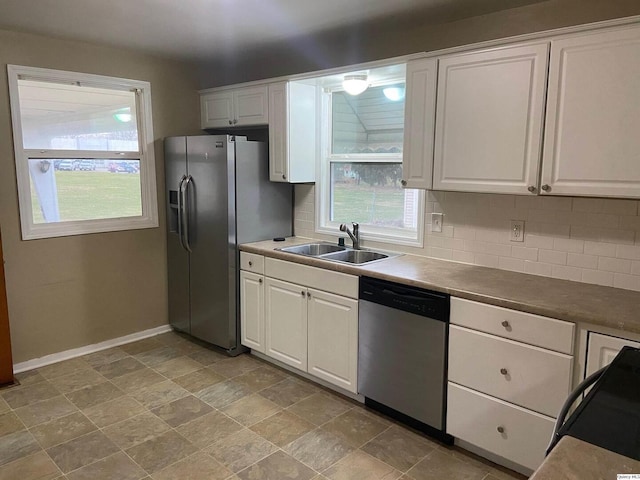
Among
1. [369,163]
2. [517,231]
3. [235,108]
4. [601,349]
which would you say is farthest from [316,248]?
[601,349]

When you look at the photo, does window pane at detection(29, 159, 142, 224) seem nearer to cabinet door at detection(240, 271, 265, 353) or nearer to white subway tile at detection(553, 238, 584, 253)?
cabinet door at detection(240, 271, 265, 353)

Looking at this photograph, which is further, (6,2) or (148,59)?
(148,59)

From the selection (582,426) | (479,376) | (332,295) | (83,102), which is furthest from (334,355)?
(83,102)

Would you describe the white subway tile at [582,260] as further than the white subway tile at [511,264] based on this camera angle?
No

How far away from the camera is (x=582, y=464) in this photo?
0.92m

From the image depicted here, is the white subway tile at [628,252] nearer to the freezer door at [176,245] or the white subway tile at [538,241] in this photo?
the white subway tile at [538,241]

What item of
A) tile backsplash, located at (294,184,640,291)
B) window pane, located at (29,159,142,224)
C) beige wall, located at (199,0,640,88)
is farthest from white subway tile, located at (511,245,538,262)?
window pane, located at (29,159,142,224)

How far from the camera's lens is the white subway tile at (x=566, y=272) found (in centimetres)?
247

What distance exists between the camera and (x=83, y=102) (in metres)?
3.63

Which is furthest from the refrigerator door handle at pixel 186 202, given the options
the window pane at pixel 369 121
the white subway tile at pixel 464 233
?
the white subway tile at pixel 464 233

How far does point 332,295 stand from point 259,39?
1.96 metres

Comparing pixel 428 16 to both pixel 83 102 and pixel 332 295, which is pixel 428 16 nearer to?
pixel 332 295

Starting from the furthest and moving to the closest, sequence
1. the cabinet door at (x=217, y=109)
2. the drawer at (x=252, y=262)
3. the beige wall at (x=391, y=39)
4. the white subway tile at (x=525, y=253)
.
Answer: the cabinet door at (x=217, y=109) → the drawer at (x=252, y=262) → the white subway tile at (x=525, y=253) → the beige wall at (x=391, y=39)

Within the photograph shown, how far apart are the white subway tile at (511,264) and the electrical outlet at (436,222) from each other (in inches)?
17.2
